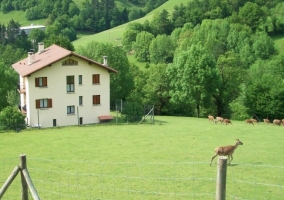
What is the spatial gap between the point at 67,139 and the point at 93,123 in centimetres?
1236

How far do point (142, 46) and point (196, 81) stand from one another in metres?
56.3

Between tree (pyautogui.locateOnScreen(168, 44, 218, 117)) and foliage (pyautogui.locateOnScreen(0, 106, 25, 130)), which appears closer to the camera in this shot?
foliage (pyautogui.locateOnScreen(0, 106, 25, 130))

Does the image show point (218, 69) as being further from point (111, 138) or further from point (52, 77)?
point (111, 138)

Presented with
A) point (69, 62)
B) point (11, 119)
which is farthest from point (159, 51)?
point (11, 119)

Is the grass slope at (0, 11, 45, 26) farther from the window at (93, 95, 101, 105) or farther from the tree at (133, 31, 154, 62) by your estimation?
the window at (93, 95, 101, 105)

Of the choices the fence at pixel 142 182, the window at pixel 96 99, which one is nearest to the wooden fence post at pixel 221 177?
the fence at pixel 142 182

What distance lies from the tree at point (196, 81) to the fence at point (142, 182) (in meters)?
36.2

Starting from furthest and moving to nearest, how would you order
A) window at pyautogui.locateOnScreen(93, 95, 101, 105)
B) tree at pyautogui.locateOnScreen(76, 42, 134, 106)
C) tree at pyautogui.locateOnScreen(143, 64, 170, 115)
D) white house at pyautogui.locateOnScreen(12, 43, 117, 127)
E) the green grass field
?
tree at pyautogui.locateOnScreen(143, 64, 170, 115) < tree at pyautogui.locateOnScreen(76, 42, 134, 106) < window at pyautogui.locateOnScreen(93, 95, 101, 105) < white house at pyautogui.locateOnScreen(12, 43, 117, 127) < the green grass field

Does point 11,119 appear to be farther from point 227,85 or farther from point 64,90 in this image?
point 227,85

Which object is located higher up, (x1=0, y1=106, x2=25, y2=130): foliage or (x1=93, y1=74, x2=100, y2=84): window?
(x1=93, y1=74, x2=100, y2=84): window

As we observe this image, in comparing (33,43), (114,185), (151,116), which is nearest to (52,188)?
(114,185)

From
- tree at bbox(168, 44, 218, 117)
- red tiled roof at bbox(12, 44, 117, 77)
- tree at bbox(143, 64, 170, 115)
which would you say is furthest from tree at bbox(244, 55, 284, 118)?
red tiled roof at bbox(12, 44, 117, 77)

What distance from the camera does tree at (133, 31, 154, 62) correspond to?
11288 centimetres

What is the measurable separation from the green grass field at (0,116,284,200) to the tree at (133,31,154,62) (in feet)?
248
